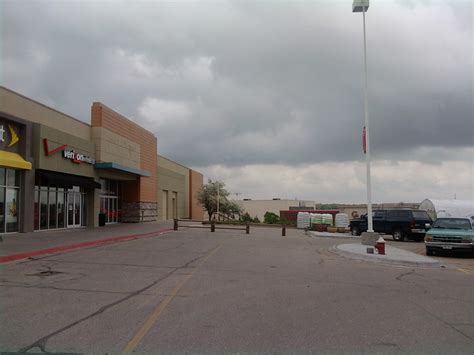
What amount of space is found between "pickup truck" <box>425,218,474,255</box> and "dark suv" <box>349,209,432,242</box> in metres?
8.68

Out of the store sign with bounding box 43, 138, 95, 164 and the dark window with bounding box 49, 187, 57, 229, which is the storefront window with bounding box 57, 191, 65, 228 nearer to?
the dark window with bounding box 49, 187, 57, 229

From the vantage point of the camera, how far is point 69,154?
87.7 ft

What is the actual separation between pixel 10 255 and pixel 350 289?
10.4 m

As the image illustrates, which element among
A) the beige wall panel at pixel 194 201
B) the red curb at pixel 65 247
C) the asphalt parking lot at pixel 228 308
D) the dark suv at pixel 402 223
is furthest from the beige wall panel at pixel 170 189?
the asphalt parking lot at pixel 228 308

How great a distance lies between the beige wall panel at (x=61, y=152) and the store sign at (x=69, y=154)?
0.14 m

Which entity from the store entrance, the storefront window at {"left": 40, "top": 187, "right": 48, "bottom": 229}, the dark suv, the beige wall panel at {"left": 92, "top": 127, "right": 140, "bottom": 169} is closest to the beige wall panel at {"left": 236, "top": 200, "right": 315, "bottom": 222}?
the beige wall panel at {"left": 92, "top": 127, "right": 140, "bottom": 169}

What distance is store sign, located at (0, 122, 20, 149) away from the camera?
69.3ft

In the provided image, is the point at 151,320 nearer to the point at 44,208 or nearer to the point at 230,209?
the point at 44,208

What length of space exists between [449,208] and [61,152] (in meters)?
33.5

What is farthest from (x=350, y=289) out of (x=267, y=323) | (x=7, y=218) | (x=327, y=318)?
(x=7, y=218)

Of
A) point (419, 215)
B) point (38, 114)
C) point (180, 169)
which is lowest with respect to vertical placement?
point (419, 215)

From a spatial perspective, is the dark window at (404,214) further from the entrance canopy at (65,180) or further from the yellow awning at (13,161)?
the yellow awning at (13,161)

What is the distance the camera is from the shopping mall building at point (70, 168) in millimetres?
22000

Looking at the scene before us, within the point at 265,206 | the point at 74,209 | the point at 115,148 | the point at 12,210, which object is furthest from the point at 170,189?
the point at 265,206
